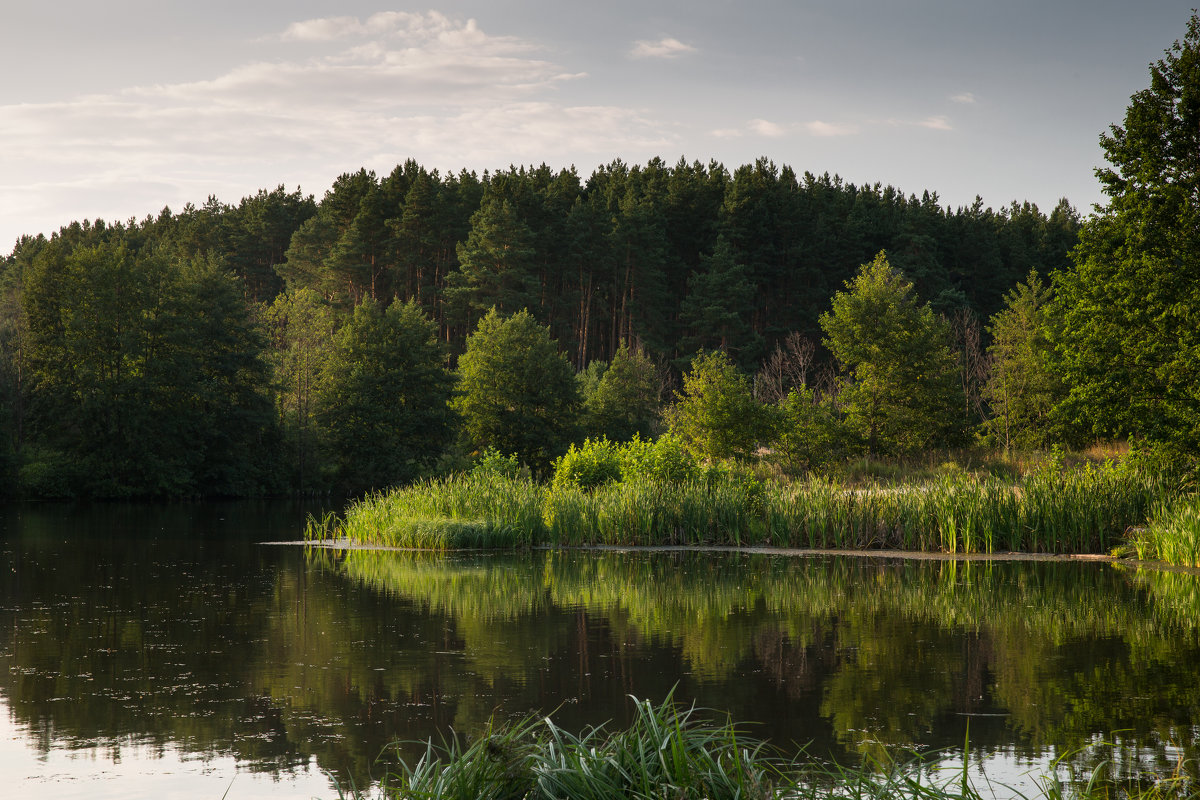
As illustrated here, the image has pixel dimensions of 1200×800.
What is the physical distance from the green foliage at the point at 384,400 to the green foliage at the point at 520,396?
197 centimetres

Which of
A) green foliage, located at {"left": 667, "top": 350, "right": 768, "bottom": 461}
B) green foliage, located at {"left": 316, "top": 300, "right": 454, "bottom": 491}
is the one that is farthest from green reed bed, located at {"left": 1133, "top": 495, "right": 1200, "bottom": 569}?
green foliage, located at {"left": 316, "top": 300, "right": 454, "bottom": 491}

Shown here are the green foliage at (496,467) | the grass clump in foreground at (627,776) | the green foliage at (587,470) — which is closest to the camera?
the grass clump in foreground at (627,776)

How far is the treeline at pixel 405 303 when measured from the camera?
5247cm

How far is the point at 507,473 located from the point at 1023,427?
2581 centimetres

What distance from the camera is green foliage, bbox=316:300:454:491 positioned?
186 ft

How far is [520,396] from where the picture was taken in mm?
60281

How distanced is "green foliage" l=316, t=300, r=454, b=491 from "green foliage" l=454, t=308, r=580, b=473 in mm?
1975

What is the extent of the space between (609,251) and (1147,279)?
53399mm

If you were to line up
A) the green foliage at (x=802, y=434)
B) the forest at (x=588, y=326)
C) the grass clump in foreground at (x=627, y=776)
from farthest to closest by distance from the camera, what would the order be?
the green foliage at (x=802, y=434) → the forest at (x=588, y=326) → the grass clump in foreground at (x=627, y=776)

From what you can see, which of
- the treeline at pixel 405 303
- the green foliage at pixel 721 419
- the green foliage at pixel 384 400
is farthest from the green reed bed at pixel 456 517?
the green foliage at pixel 384 400

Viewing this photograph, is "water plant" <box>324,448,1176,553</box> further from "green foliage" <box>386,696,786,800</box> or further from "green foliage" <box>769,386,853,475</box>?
"green foliage" <box>386,696,786,800</box>

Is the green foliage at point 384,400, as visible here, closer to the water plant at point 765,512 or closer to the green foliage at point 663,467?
the water plant at point 765,512

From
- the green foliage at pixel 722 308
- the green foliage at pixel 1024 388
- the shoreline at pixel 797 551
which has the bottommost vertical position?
the shoreline at pixel 797 551

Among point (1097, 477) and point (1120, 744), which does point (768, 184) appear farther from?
point (1120, 744)
